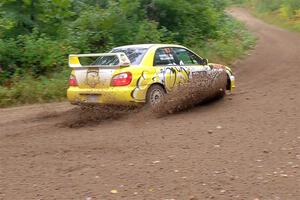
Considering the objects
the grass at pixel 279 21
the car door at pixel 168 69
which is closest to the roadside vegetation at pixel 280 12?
the grass at pixel 279 21

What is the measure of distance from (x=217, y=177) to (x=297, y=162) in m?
1.16

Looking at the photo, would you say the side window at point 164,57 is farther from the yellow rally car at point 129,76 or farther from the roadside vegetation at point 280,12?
the roadside vegetation at point 280,12

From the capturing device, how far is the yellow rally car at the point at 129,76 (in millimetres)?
9836

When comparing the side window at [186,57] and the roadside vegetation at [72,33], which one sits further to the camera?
the roadside vegetation at [72,33]

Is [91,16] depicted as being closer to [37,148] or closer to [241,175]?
[37,148]

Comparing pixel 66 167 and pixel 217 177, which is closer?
pixel 217 177

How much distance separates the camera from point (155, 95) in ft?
33.8

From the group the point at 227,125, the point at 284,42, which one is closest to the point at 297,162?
the point at 227,125

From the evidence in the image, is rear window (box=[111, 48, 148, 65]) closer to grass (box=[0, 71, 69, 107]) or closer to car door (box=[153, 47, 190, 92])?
car door (box=[153, 47, 190, 92])

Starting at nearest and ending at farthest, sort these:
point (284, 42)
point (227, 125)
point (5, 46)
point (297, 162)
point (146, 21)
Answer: point (297, 162)
point (227, 125)
point (5, 46)
point (146, 21)
point (284, 42)

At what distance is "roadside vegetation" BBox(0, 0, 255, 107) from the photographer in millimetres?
14656

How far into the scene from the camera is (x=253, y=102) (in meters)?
10.8

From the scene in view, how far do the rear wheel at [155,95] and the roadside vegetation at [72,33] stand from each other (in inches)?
170

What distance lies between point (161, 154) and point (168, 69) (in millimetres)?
4065
